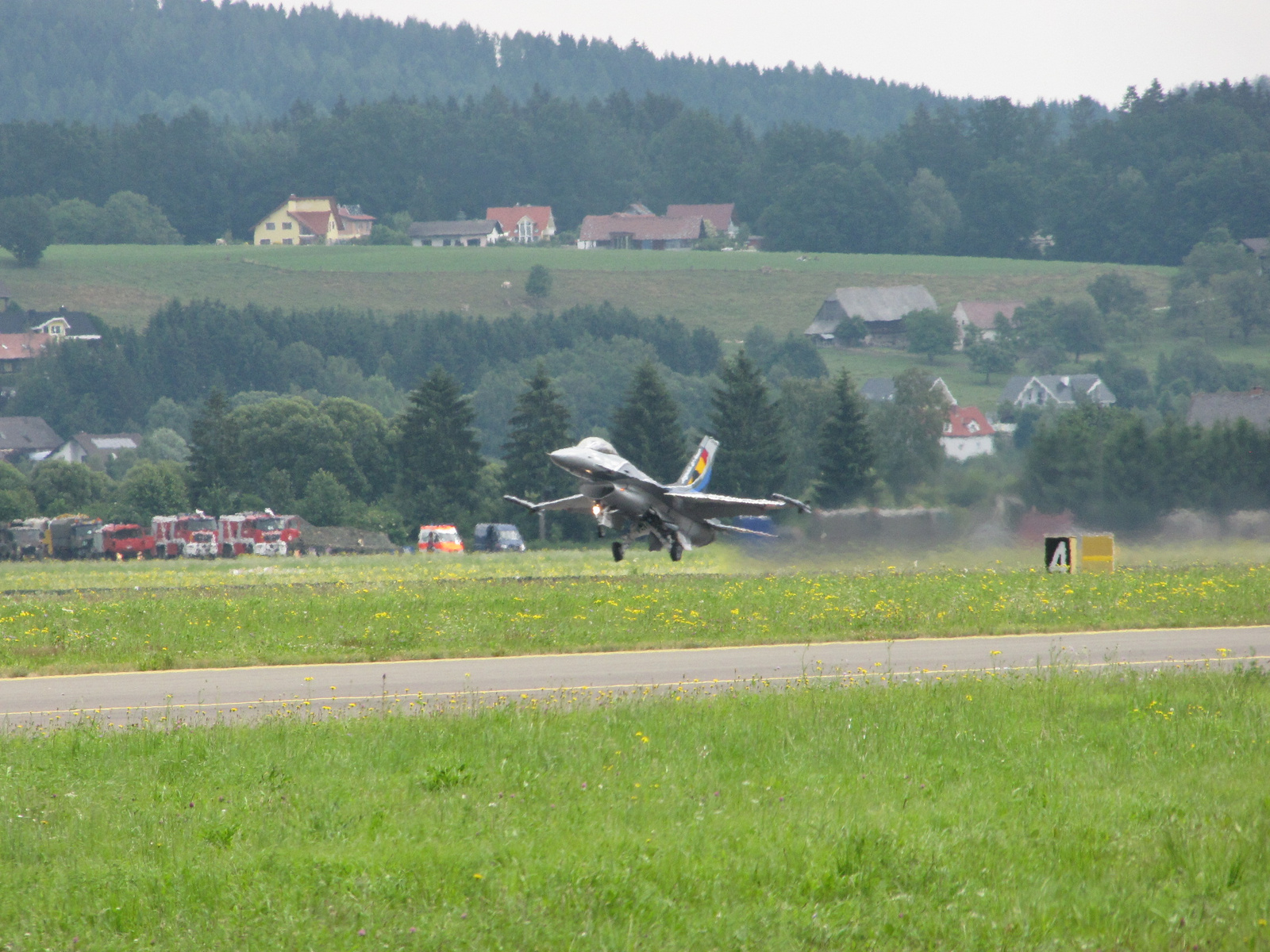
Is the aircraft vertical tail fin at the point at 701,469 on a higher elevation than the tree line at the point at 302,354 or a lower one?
higher

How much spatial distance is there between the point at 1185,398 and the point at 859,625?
115337 mm

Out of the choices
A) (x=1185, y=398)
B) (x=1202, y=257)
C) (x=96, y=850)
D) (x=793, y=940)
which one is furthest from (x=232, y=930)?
(x=1202, y=257)

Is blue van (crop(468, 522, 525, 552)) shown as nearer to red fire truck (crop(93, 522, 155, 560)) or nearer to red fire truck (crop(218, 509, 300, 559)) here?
red fire truck (crop(218, 509, 300, 559))

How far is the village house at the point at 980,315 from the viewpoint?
563 feet

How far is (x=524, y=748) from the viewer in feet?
47.5

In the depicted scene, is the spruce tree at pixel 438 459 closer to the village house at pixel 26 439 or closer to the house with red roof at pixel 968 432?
the house with red roof at pixel 968 432

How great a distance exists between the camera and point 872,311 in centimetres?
17788

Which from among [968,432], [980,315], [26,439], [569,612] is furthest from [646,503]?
[980,315]

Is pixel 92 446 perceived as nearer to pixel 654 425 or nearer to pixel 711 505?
pixel 654 425

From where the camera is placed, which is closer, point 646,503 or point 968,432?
point 646,503

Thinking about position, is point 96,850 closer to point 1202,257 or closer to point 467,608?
point 467,608

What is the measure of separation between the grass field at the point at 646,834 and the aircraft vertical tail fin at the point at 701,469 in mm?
20763

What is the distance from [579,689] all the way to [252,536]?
4961 cm

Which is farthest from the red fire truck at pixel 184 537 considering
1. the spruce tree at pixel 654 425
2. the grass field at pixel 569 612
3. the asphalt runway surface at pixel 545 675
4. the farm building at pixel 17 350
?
the farm building at pixel 17 350
